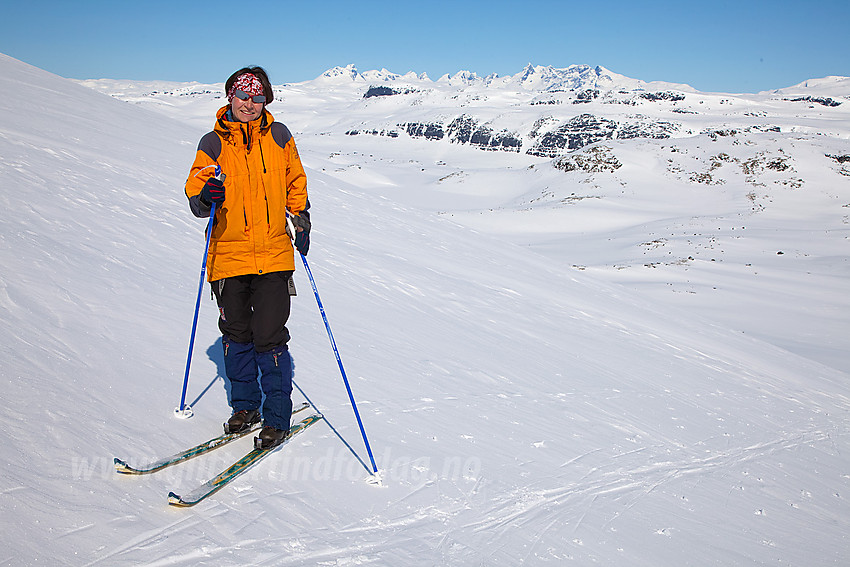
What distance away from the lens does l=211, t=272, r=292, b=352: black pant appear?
3.23 m

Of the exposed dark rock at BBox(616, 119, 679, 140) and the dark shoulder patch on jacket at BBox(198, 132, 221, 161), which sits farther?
the exposed dark rock at BBox(616, 119, 679, 140)

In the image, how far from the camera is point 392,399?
4715 mm

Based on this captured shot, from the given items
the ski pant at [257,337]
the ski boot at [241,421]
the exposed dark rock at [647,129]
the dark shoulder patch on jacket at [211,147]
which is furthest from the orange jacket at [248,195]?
the exposed dark rock at [647,129]

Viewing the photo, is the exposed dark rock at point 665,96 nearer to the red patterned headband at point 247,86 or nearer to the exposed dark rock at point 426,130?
the exposed dark rock at point 426,130

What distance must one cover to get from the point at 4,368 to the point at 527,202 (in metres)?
35.6

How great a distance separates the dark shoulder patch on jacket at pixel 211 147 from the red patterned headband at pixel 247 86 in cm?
25

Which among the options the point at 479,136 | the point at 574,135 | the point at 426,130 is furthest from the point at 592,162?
the point at 426,130

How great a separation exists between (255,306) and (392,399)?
189cm

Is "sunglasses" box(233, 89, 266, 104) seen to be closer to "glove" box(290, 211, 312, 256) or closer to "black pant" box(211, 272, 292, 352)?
"glove" box(290, 211, 312, 256)

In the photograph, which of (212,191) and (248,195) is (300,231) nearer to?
(248,195)

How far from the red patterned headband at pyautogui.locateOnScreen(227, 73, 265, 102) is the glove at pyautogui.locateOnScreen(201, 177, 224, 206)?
1.74 feet

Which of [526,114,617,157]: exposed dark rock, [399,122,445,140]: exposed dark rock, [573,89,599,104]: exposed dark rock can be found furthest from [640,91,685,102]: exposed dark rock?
[399,122,445,140]: exposed dark rock

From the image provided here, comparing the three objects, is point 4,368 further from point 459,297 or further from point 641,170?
point 641,170

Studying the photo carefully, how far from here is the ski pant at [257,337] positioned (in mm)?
3234
